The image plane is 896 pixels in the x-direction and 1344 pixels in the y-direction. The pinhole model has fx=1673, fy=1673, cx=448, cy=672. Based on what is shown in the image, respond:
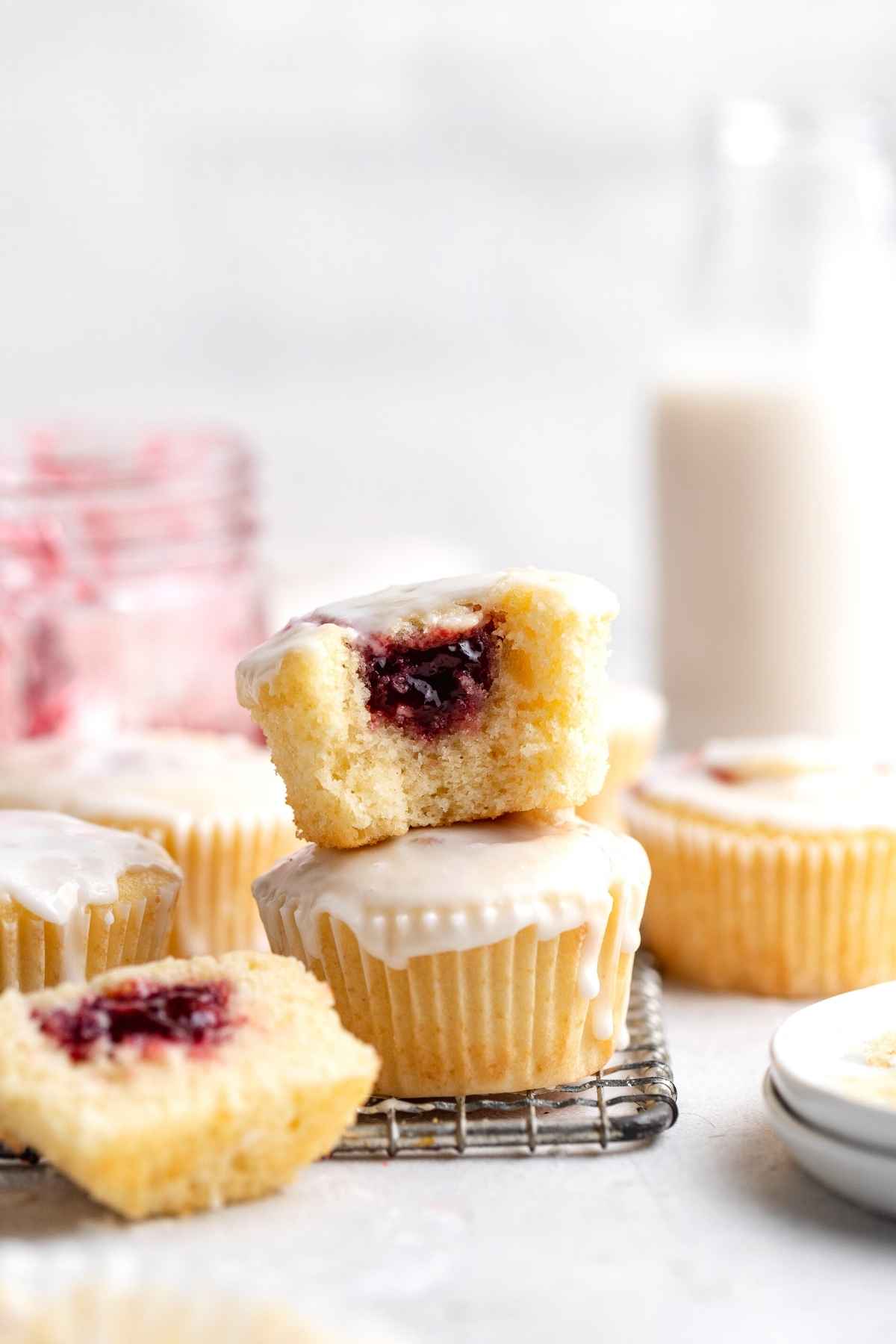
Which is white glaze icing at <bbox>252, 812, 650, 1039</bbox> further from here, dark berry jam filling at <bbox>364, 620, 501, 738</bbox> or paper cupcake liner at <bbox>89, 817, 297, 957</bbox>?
paper cupcake liner at <bbox>89, 817, 297, 957</bbox>

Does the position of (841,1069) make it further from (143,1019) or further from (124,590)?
(124,590)

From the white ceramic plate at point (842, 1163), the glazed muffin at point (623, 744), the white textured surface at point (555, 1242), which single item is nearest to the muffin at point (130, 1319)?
the white textured surface at point (555, 1242)

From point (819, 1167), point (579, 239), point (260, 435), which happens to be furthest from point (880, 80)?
point (819, 1167)

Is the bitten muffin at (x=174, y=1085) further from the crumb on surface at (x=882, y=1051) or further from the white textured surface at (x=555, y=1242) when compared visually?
the crumb on surface at (x=882, y=1051)

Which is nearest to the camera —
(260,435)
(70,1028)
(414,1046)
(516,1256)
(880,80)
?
(516,1256)

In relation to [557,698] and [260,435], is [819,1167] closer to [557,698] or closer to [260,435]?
[557,698]

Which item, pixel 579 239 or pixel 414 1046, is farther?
pixel 579 239

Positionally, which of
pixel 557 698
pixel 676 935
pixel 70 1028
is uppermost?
pixel 557 698

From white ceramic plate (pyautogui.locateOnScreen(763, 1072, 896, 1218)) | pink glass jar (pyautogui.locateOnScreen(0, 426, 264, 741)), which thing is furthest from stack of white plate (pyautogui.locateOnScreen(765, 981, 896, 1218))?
pink glass jar (pyautogui.locateOnScreen(0, 426, 264, 741))
